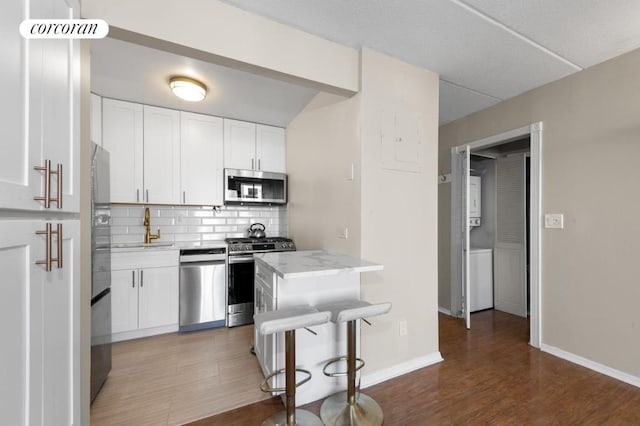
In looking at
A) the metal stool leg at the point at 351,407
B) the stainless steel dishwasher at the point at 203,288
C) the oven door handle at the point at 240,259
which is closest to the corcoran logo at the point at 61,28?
the metal stool leg at the point at 351,407

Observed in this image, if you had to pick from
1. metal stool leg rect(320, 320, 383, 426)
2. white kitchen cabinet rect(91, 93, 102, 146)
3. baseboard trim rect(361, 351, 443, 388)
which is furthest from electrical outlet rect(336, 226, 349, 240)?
white kitchen cabinet rect(91, 93, 102, 146)

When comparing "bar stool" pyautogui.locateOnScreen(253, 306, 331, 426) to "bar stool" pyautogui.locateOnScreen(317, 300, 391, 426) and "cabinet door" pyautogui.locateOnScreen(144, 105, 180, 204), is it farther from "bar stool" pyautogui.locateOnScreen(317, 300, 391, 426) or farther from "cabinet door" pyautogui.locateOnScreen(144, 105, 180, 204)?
"cabinet door" pyautogui.locateOnScreen(144, 105, 180, 204)

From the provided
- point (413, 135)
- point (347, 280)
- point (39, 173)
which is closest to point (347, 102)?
point (413, 135)

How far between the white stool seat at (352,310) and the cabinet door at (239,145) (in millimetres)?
2375

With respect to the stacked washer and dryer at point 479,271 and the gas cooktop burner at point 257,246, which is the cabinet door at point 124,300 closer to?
the gas cooktop burner at point 257,246

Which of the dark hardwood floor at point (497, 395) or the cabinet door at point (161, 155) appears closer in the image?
the dark hardwood floor at point (497, 395)

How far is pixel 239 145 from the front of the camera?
3.49 meters

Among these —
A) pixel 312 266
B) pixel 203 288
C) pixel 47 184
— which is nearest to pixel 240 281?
pixel 203 288

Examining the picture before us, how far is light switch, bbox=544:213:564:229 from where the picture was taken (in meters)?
2.45

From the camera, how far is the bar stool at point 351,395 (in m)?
1.62

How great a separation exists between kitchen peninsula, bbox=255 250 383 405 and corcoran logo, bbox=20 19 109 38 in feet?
4.40

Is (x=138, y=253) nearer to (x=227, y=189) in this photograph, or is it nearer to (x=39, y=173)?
(x=227, y=189)

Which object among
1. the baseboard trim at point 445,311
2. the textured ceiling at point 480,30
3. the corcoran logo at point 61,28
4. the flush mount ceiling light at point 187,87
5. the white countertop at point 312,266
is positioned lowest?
the baseboard trim at point 445,311

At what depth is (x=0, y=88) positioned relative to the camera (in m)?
0.73
